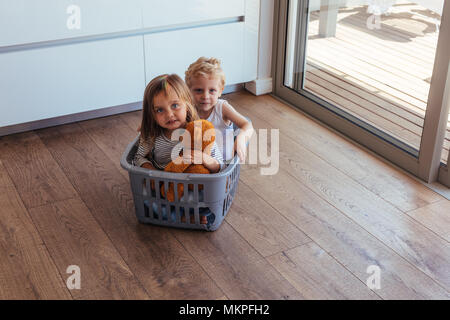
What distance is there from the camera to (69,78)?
2.58 m

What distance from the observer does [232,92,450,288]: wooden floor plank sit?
1837 mm

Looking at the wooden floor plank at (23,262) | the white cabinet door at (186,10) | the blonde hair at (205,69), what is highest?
the white cabinet door at (186,10)

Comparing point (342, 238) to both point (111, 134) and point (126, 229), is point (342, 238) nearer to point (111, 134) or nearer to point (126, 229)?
point (126, 229)

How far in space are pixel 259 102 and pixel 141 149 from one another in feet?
3.91

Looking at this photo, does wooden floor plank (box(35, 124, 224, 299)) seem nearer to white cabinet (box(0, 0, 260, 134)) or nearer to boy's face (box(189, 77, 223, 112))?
white cabinet (box(0, 0, 260, 134))

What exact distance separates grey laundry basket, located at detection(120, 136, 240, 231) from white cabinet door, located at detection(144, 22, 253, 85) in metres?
0.85

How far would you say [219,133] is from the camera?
207 cm

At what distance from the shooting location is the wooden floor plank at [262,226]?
6.24 ft

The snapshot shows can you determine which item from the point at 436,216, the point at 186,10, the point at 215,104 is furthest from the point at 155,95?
the point at 436,216

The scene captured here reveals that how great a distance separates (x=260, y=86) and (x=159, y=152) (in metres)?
1.27

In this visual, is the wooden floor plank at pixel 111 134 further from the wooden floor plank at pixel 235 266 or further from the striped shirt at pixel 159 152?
the wooden floor plank at pixel 235 266

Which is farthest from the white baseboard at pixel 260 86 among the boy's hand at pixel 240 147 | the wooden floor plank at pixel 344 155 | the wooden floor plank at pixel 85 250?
the wooden floor plank at pixel 85 250

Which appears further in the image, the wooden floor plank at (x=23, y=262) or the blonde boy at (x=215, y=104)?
the blonde boy at (x=215, y=104)

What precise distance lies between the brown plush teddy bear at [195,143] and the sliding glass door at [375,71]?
0.91 m
